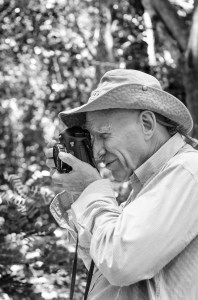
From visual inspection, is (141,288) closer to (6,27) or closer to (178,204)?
(178,204)

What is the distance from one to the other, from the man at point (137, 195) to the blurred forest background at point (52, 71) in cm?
219

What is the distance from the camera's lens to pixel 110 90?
193 cm

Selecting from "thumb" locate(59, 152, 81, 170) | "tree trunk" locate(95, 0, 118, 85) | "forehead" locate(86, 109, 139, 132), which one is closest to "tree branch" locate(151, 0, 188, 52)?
"tree trunk" locate(95, 0, 118, 85)

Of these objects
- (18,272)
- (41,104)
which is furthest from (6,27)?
(18,272)

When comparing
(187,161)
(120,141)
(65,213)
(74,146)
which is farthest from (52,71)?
(187,161)

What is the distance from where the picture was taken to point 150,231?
163 centimetres

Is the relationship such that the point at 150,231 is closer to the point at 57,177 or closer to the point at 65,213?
the point at 57,177

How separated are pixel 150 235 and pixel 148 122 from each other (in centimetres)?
46

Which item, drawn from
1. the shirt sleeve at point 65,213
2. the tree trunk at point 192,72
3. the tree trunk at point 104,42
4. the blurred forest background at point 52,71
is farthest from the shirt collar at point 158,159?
the tree trunk at point 104,42

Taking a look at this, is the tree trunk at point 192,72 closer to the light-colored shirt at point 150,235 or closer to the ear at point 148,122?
the ear at point 148,122

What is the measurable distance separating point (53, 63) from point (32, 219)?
376 centimetres

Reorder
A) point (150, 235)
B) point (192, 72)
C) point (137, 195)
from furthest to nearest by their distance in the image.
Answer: point (192, 72) < point (137, 195) < point (150, 235)

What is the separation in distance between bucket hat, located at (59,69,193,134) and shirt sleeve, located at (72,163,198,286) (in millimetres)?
270

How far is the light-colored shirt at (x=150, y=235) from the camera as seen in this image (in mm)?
1633
